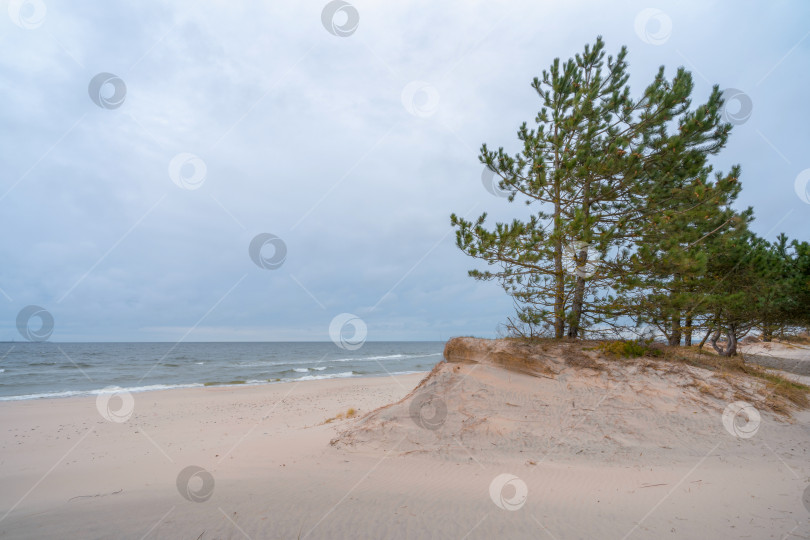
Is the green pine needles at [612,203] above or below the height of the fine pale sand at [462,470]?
above

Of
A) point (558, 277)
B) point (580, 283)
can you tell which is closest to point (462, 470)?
point (558, 277)

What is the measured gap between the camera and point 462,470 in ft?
20.8

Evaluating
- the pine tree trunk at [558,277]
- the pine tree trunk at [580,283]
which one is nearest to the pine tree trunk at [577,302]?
the pine tree trunk at [580,283]

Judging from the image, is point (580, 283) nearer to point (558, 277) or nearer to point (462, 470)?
point (558, 277)

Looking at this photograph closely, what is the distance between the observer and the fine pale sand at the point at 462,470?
14.0ft

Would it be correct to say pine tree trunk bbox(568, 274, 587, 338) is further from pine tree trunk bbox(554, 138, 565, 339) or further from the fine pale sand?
the fine pale sand

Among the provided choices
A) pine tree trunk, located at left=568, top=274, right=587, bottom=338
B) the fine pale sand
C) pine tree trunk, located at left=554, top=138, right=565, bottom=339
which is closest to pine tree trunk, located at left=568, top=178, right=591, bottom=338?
pine tree trunk, located at left=568, top=274, right=587, bottom=338

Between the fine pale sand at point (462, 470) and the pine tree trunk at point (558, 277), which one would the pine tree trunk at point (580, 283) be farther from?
the fine pale sand at point (462, 470)

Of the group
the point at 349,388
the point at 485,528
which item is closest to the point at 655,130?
the point at 485,528

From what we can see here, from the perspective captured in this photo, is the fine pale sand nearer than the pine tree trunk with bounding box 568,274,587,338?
Yes

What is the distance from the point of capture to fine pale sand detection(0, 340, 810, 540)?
4.27 meters

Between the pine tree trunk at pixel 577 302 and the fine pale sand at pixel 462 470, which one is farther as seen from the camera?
the pine tree trunk at pixel 577 302

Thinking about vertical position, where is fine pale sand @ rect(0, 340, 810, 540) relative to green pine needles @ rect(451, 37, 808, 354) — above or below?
below

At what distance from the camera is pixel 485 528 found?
425 centimetres
